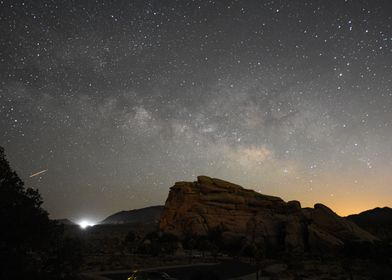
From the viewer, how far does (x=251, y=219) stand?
7038cm

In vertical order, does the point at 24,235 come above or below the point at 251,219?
below

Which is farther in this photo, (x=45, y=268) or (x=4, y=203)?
(x=45, y=268)

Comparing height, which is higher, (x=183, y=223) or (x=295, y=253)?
(x=183, y=223)

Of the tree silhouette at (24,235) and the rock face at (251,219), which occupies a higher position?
the rock face at (251,219)

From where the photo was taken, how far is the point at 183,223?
6919 centimetres

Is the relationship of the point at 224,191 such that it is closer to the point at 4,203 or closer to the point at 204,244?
the point at 204,244

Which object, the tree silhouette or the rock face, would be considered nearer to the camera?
the tree silhouette

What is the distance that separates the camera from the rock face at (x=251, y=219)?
198ft

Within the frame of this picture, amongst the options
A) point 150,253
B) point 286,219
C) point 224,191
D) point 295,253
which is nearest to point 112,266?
point 150,253

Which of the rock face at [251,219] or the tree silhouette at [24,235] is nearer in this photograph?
the tree silhouette at [24,235]

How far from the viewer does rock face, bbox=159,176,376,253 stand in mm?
60312

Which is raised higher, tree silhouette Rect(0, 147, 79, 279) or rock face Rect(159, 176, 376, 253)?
rock face Rect(159, 176, 376, 253)

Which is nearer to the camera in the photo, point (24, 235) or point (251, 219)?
point (24, 235)

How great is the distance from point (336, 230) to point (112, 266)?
140 ft
